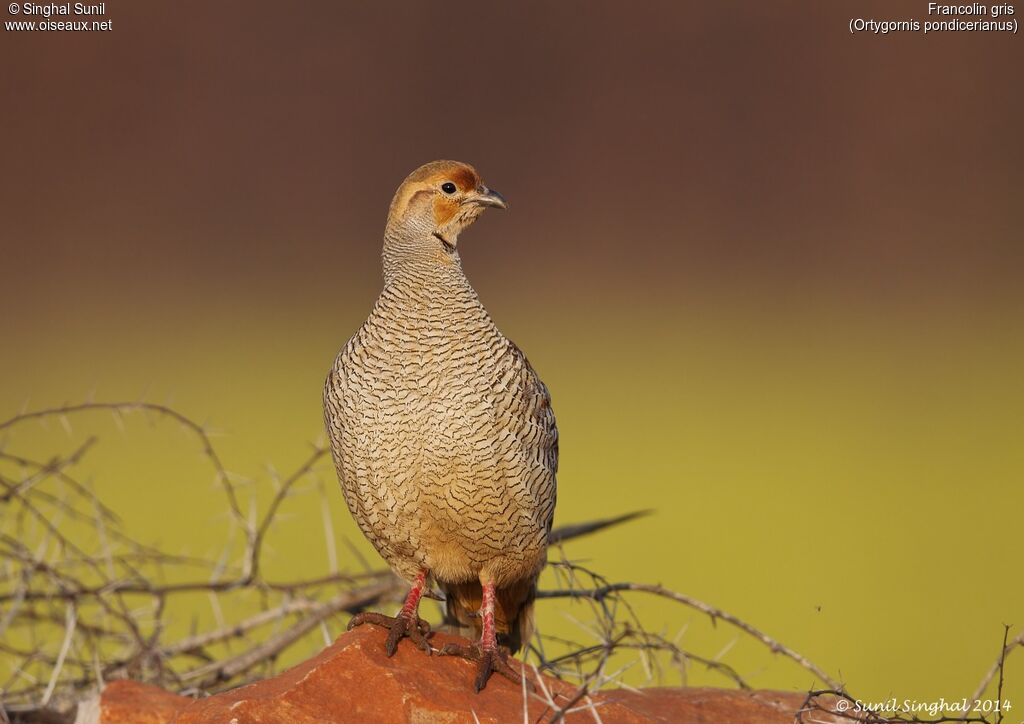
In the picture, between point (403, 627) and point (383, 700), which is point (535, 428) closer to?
point (403, 627)

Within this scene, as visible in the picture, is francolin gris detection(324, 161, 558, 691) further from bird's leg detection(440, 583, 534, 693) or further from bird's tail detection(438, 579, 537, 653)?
bird's tail detection(438, 579, 537, 653)

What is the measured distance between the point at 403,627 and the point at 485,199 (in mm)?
1486

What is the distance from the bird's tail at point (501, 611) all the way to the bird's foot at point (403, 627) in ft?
1.95

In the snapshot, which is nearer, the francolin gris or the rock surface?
the rock surface

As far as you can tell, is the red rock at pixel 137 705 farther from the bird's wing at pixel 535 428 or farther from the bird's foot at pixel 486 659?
the bird's wing at pixel 535 428

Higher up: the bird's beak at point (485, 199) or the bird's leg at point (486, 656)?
the bird's beak at point (485, 199)

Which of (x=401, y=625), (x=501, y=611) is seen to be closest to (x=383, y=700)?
(x=401, y=625)

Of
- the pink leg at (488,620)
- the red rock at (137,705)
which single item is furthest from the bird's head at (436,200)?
the red rock at (137,705)

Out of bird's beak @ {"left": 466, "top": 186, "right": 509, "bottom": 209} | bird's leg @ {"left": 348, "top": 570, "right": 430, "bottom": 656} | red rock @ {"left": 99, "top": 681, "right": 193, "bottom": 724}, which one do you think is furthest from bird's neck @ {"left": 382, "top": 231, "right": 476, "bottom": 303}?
red rock @ {"left": 99, "top": 681, "right": 193, "bottom": 724}

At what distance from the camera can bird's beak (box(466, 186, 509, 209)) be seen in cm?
466

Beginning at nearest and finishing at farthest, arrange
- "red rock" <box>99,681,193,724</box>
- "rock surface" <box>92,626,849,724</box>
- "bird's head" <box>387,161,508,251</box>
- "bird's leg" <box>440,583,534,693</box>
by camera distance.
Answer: "rock surface" <box>92,626,849,724</box> < "red rock" <box>99,681,193,724</box> < "bird's leg" <box>440,583,534,693</box> < "bird's head" <box>387,161,508,251</box>

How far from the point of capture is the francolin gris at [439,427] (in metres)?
4.22

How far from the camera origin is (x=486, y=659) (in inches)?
166

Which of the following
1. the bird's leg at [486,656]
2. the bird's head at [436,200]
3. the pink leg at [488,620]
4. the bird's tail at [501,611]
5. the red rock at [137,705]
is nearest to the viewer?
the red rock at [137,705]
